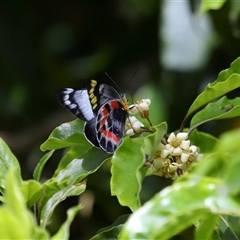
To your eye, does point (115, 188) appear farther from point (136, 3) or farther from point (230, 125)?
point (136, 3)

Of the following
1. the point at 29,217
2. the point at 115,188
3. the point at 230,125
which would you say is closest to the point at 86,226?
the point at 230,125

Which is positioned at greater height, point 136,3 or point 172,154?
point 172,154

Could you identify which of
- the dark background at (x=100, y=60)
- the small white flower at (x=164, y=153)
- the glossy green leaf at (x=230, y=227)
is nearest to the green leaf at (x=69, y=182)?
the small white flower at (x=164, y=153)

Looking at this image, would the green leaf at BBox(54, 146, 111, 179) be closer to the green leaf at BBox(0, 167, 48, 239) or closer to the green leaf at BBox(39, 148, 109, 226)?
the green leaf at BBox(39, 148, 109, 226)

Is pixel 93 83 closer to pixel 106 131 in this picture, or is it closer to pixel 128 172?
pixel 106 131

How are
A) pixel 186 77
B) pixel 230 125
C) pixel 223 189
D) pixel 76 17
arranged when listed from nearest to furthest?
pixel 223 189, pixel 230 125, pixel 186 77, pixel 76 17

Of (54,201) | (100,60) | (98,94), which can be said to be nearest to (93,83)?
(98,94)

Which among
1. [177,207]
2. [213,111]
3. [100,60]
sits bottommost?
[100,60]
